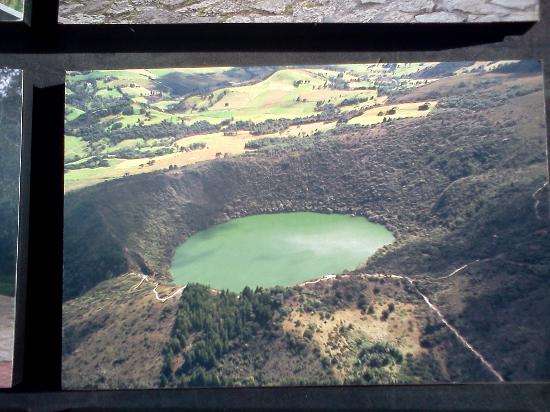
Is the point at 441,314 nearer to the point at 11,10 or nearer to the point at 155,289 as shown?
the point at 155,289

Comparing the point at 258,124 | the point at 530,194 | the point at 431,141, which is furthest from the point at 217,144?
the point at 530,194

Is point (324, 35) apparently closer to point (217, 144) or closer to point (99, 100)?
point (217, 144)

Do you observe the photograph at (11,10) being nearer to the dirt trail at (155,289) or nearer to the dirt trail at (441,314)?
the dirt trail at (155,289)

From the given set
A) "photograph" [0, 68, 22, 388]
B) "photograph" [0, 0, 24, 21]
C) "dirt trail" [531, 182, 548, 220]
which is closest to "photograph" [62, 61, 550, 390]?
"dirt trail" [531, 182, 548, 220]

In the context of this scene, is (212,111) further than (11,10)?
Yes

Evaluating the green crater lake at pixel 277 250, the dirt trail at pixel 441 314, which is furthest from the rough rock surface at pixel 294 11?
the dirt trail at pixel 441 314

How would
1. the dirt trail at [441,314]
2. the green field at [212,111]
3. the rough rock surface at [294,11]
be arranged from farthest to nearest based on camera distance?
1. the green field at [212,111]
2. the dirt trail at [441,314]
3. the rough rock surface at [294,11]

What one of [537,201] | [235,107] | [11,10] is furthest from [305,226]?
[11,10]
